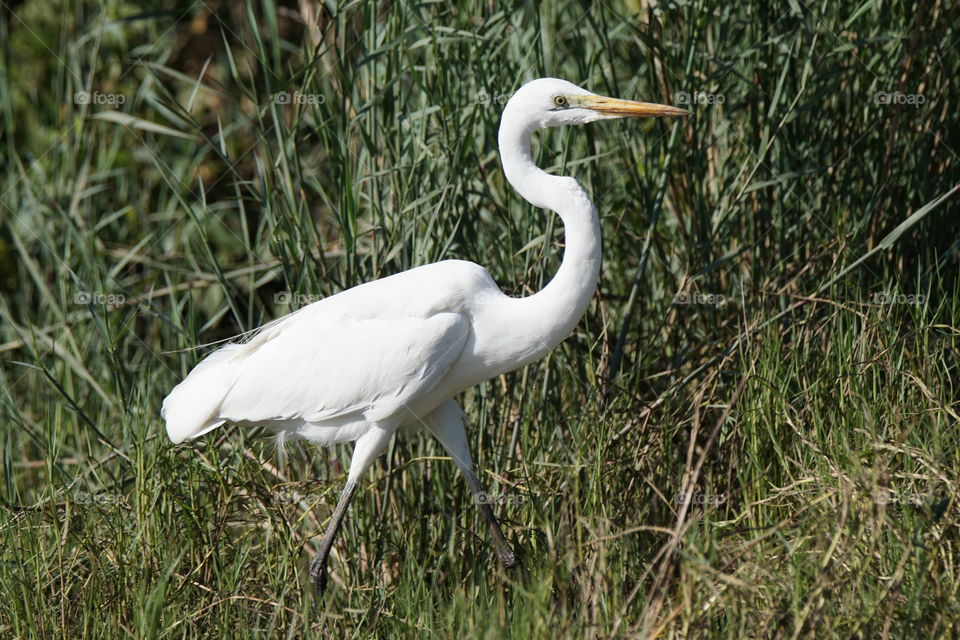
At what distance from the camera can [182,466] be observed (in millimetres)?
3252

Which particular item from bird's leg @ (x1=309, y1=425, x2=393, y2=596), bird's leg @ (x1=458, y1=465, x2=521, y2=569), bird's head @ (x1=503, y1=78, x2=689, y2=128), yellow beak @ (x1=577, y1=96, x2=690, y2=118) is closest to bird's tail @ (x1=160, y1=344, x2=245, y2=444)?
bird's leg @ (x1=309, y1=425, x2=393, y2=596)

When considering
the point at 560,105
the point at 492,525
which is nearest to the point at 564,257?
the point at 560,105

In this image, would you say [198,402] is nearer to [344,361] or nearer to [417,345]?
[344,361]

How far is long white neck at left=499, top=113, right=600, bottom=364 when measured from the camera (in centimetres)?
266

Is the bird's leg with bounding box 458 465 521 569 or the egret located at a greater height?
the egret

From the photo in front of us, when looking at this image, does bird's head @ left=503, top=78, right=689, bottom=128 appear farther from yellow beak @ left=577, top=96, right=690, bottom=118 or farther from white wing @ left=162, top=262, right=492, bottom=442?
white wing @ left=162, top=262, right=492, bottom=442

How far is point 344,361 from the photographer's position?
9.37 ft

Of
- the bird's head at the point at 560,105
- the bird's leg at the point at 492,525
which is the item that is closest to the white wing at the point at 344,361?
the bird's leg at the point at 492,525

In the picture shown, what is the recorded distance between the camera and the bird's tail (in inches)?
116

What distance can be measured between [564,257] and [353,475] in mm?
808

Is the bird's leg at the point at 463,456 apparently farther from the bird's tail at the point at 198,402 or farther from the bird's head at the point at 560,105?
the bird's head at the point at 560,105

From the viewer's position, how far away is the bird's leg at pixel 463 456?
115 inches

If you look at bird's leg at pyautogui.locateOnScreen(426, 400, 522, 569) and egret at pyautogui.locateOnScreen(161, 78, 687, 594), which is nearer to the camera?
egret at pyautogui.locateOnScreen(161, 78, 687, 594)

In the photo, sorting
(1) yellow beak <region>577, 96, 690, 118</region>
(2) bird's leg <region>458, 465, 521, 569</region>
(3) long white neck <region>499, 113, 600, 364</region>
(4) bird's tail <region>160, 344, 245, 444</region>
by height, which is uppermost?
(1) yellow beak <region>577, 96, 690, 118</region>
